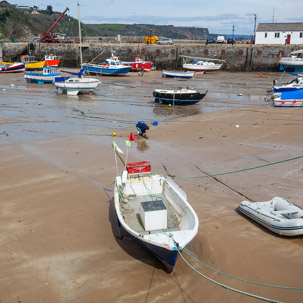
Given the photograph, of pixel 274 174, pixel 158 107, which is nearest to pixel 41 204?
pixel 274 174

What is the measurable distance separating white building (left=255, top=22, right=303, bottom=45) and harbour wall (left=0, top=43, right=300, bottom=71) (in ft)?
15.8

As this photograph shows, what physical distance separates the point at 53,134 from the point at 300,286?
12.0 metres

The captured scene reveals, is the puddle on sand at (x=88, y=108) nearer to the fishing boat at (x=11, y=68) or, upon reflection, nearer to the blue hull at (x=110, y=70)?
the blue hull at (x=110, y=70)

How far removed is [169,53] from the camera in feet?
147

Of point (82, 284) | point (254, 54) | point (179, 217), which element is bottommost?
point (82, 284)

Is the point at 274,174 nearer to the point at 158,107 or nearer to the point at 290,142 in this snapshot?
the point at 290,142

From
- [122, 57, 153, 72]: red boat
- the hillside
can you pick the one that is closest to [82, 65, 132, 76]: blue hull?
[122, 57, 153, 72]: red boat

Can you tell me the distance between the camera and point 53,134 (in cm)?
1486

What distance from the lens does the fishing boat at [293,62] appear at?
37.5 m

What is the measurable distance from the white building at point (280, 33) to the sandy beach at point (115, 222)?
120 ft

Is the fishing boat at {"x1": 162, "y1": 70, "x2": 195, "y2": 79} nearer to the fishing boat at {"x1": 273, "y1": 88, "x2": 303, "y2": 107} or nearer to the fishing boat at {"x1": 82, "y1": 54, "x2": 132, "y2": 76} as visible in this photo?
the fishing boat at {"x1": 82, "y1": 54, "x2": 132, "y2": 76}

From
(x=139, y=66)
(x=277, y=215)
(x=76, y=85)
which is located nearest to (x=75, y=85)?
(x=76, y=85)

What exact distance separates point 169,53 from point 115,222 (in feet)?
132

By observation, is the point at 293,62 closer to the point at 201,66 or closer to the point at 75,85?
the point at 201,66
